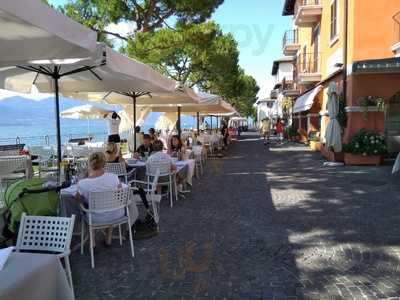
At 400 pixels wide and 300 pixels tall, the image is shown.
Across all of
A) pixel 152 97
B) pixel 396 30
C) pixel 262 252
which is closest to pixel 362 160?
pixel 396 30

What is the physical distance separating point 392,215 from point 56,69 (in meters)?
6.03

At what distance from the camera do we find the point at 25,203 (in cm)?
449

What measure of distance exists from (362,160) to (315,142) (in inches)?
291

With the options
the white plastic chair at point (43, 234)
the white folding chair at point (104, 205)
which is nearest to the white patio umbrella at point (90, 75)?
the white folding chair at point (104, 205)

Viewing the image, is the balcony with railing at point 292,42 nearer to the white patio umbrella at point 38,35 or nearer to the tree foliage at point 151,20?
the tree foliage at point 151,20

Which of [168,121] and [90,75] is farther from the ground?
[90,75]

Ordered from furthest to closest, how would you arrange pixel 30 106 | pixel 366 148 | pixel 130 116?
1. pixel 30 106
2. pixel 130 116
3. pixel 366 148

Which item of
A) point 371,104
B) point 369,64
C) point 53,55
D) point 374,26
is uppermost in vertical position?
point 374,26

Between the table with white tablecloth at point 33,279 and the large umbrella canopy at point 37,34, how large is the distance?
5.65 ft

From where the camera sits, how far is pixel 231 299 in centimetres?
399

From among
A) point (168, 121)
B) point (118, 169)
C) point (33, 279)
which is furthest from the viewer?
point (168, 121)

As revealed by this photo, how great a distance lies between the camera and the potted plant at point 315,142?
20.5 meters

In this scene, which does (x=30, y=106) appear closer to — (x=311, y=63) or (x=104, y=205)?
(x=311, y=63)

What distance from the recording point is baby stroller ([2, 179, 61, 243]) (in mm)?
4457
